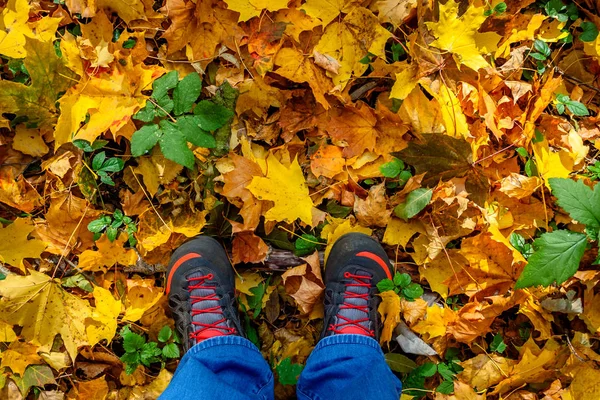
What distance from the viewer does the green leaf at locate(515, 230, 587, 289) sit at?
1.34m

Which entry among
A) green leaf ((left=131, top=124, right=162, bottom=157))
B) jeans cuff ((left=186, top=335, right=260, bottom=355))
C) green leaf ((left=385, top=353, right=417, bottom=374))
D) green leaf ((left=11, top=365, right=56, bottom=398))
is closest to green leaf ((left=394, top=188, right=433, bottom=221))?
green leaf ((left=385, top=353, right=417, bottom=374))

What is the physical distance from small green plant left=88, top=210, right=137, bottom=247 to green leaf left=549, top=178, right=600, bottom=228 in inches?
55.4

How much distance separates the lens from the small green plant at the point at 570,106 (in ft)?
5.36

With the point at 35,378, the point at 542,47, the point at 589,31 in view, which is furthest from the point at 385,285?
the point at 35,378

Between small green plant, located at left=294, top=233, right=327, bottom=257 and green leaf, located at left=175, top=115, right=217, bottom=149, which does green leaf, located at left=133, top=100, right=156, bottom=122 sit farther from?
small green plant, located at left=294, top=233, right=327, bottom=257

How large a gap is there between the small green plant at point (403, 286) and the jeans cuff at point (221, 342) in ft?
1.71

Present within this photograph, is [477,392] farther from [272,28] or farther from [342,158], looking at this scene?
[272,28]

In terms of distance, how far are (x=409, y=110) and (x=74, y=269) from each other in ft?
4.37

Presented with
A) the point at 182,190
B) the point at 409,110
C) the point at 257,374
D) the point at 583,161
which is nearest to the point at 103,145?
the point at 182,190

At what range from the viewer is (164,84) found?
1.55 meters

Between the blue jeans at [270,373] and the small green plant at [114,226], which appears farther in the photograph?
the small green plant at [114,226]

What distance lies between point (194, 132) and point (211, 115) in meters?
0.08

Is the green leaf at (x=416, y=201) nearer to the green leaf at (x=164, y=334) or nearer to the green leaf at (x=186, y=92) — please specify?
the green leaf at (x=186, y=92)

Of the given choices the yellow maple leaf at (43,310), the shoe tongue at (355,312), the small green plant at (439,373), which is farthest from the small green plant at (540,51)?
the yellow maple leaf at (43,310)
